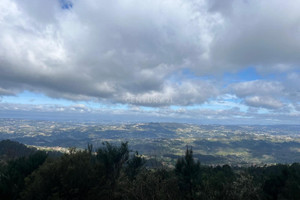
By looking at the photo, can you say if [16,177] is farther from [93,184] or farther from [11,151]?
[11,151]

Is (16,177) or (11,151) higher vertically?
(16,177)

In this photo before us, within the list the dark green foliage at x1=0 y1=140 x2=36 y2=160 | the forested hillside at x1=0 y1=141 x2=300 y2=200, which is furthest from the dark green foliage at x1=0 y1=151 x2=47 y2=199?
the dark green foliage at x1=0 y1=140 x2=36 y2=160

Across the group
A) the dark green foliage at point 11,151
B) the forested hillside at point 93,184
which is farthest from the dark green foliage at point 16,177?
the dark green foliage at point 11,151

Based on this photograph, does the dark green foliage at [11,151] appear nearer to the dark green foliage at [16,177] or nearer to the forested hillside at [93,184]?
the dark green foliage at [16,177]

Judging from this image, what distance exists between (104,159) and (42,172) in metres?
15.3

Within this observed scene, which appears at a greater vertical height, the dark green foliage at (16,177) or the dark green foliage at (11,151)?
the dark green foliage at (16,177)

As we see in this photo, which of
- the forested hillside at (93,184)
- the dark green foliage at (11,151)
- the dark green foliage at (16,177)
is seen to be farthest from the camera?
the dark green foliage at (11,151)

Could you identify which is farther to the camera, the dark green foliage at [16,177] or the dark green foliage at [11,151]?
the dark green foliage at [11,151]

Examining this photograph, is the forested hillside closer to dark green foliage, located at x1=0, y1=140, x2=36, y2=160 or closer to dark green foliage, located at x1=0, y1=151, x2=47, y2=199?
dark green foliage, located at x1=0, y1=151, x2=47, y2=199

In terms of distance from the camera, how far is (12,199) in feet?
68.4

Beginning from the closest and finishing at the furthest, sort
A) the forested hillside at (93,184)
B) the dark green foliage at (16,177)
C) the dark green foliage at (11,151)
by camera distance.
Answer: the forested hillside at (93,184) < the dark green foliage at (16,177) < the dark green foliage at (11,151)

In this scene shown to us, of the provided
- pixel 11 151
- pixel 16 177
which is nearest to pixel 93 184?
pixel 16 177

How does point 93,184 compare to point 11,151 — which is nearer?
point 93,184

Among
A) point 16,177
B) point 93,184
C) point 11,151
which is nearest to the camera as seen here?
point 93,184
